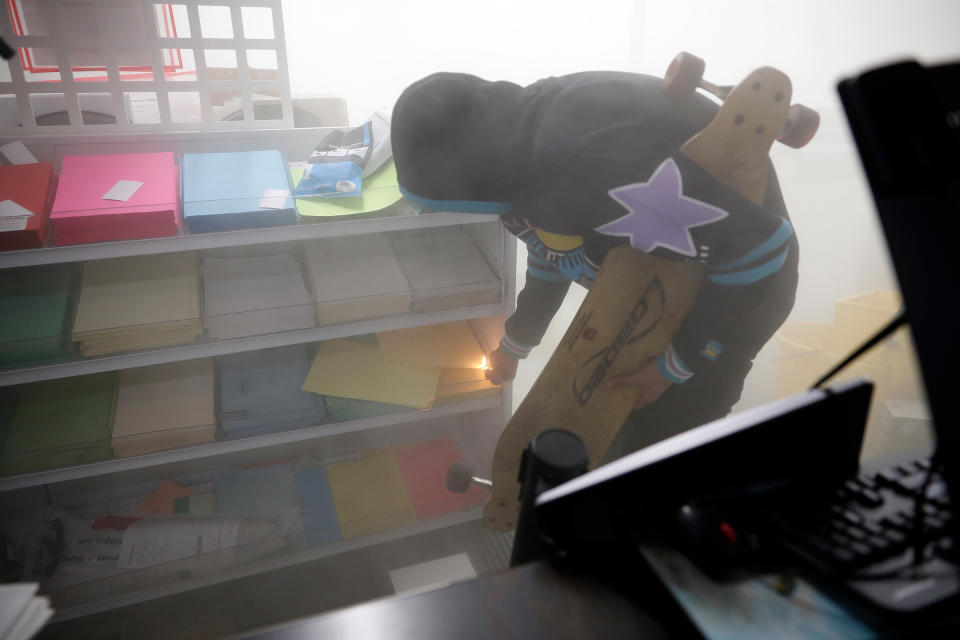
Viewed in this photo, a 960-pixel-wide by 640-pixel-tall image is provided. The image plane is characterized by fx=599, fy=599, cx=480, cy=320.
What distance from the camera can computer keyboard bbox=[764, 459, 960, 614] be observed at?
1.37 ft

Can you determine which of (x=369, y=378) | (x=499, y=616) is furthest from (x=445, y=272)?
(x=499, y=616)

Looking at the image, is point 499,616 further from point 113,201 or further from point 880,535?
point 113,201

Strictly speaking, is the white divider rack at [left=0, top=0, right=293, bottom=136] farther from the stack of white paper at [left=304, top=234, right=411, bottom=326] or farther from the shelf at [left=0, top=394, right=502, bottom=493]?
the shelf at [left=0, top=394, right=502, bottom=493]

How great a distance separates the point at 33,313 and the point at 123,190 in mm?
333

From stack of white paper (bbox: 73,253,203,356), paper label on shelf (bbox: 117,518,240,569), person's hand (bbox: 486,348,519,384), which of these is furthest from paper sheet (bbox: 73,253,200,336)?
person's hand (bbox: 486,348,519,384)

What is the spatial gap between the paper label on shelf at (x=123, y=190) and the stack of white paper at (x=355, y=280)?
41 cm

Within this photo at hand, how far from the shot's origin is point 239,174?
1.34m

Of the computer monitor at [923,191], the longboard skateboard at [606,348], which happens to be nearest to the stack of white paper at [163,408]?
the longboard skateboard at [606,348]

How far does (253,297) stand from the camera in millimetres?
1381

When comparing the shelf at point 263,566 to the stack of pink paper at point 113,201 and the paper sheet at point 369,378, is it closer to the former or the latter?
the paper sheet at point 369,378

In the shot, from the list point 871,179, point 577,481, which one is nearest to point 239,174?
point 577,481

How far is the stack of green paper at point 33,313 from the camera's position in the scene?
47.0 inches

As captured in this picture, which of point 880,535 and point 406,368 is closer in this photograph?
point 880,535

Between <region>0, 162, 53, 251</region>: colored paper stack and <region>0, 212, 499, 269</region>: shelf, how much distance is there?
23 mm
